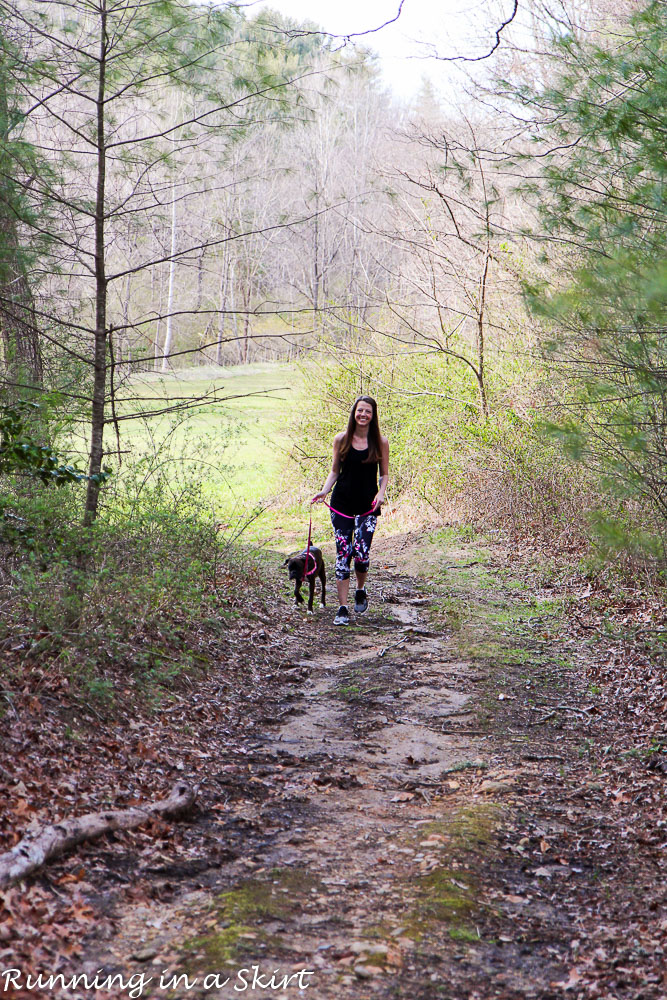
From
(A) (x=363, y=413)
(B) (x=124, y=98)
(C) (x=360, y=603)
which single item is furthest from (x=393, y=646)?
(B) (x=124, y=98)

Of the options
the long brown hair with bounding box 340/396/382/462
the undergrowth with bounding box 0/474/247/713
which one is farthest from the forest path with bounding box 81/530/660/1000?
the long brown hair with bounding box 340/396/382/462

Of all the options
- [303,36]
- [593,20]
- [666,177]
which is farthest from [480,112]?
[666,177]

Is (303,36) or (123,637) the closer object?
(123,637)

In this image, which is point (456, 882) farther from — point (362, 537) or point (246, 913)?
point (362, 537)

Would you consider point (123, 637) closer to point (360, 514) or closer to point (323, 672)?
point (323, 672)

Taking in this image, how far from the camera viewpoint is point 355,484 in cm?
845

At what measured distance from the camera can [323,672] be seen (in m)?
7.05

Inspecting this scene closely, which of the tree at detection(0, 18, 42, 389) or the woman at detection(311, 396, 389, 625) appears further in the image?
the woman at detection(311, 396, 389, 625)

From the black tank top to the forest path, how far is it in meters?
1.58

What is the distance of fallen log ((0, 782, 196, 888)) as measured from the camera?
336cm

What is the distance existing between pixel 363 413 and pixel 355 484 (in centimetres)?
68

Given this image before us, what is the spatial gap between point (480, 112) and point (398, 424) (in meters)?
5.49

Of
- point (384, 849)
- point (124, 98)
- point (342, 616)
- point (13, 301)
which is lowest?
point (384, 849)

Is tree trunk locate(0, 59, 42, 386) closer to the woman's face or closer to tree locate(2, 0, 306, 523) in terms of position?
tree locate(2, 0, 306, 523)
